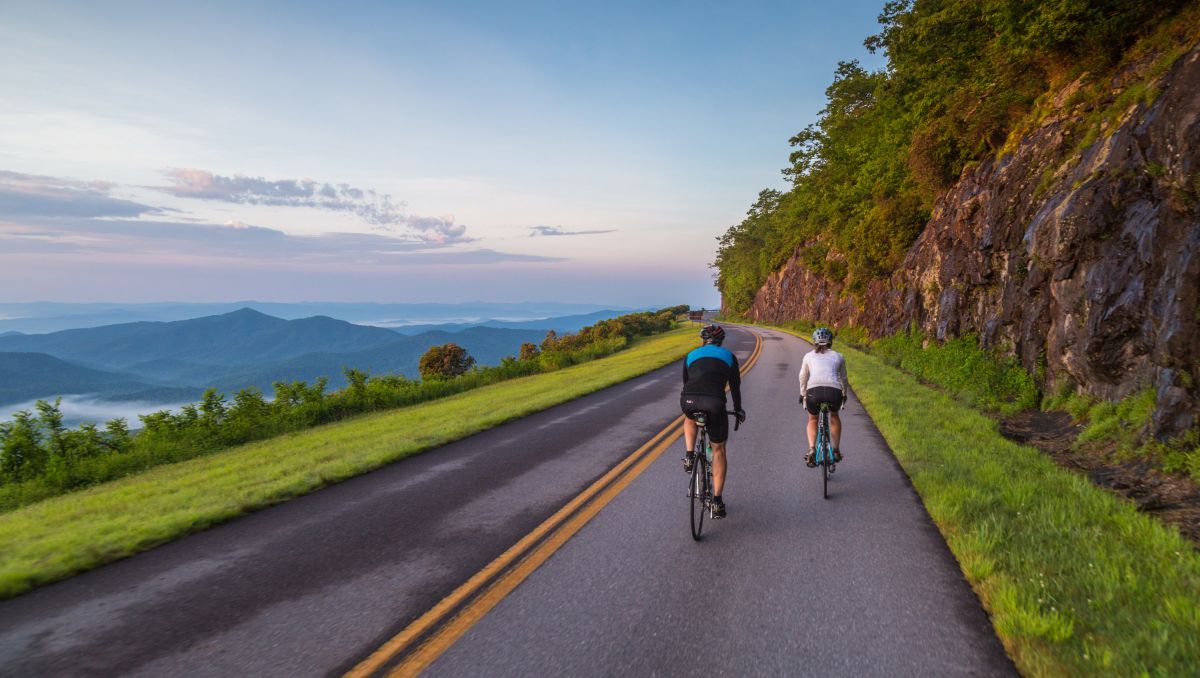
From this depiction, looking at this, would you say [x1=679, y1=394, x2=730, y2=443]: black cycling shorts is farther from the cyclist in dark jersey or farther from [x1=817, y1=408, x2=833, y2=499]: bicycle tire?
[x1=817, y1=408, x2=833, y2=499]: bicycle tire

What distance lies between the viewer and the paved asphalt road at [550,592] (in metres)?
3.50

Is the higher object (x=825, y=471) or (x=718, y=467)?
(x=718, y=467)

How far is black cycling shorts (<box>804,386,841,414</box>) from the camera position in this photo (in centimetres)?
711

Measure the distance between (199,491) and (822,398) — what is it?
852 centimetres

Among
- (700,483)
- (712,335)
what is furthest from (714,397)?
(700,483)

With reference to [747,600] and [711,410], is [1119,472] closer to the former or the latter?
[711,410]

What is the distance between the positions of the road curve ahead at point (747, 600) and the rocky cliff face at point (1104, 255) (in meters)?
4.54

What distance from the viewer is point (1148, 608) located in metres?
3.79

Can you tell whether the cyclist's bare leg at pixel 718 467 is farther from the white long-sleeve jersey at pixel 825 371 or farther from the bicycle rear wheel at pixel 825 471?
the white long-sleeve jersey at pixel 825 371

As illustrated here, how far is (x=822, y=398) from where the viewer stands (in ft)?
23.5

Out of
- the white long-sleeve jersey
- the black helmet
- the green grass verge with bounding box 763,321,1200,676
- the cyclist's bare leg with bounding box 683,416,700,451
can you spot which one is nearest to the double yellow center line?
the cyclist's bare leg with bounding box 683,416,700,451

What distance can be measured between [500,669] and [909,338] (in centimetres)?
2286

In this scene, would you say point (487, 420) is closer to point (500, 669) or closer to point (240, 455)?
point (240, 455)

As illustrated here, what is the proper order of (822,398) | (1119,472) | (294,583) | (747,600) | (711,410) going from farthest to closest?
(1119,472), (822,398), (711,410), (294,583), (747,600)
